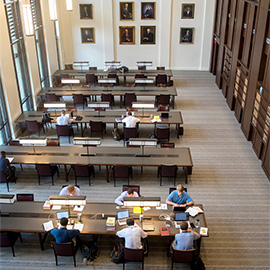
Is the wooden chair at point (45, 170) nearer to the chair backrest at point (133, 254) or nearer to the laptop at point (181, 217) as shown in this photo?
the chair backrest at point (133, 254)

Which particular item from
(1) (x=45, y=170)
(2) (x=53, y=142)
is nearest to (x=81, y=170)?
(1) (x=45, y=170)

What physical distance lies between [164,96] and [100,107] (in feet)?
8.90

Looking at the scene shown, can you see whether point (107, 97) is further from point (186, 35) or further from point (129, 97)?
point (186, 35)

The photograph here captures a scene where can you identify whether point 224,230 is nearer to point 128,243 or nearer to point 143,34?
point 128,243

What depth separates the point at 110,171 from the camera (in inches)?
378

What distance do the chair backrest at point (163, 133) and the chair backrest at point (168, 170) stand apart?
7.40 feet

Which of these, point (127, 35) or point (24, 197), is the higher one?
point (127, 35)

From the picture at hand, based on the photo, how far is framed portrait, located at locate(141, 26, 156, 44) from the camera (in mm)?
17984

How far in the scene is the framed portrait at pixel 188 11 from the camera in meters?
Result: 17.4

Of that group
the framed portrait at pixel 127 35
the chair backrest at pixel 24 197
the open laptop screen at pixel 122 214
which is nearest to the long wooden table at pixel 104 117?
the chair backrest at pixel 24 197

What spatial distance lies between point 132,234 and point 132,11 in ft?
47.2

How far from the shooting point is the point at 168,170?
8.69 m

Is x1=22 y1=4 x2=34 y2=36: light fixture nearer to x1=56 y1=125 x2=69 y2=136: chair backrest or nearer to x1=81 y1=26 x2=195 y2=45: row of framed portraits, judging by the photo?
x1=56 y1=125 x2=69 y2=136: chair backrest

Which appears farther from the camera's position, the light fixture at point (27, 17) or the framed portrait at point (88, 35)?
the framed portrait at point (88, 35)
